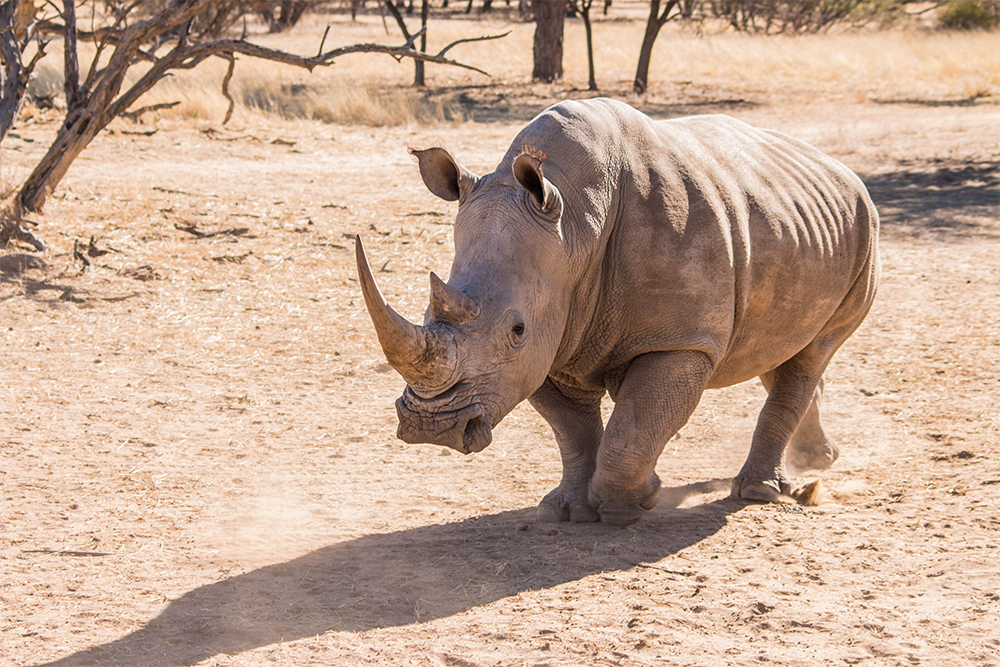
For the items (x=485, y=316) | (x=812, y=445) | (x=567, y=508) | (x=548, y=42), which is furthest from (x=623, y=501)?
(x=548, y=42)

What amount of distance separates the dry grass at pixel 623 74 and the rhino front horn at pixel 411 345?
1225 cm

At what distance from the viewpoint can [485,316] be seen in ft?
12.6

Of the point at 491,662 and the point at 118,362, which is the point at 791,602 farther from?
the point at 118,362

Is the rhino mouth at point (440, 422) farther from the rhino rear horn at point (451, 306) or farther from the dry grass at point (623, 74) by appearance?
the dry grass at point (623, 74)

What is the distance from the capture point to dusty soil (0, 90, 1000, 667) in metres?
3.78

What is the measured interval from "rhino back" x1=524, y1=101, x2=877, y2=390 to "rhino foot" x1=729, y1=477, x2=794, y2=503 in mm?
617

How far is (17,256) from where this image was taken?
28.8 ft

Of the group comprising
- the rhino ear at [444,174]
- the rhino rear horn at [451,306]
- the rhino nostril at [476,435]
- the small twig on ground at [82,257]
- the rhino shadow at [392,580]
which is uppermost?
the rhino ear at [444,174]

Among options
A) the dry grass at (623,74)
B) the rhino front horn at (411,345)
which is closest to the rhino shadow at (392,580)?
the rhino front horn at (411,345)

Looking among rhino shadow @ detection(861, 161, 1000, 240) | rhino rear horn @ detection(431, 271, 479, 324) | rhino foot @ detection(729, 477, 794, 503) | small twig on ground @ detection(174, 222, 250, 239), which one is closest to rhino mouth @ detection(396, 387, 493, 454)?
rhino rear horn @ detection(431, 271, 479, 324)

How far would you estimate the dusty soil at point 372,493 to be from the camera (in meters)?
3.78

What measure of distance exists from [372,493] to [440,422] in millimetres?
1775

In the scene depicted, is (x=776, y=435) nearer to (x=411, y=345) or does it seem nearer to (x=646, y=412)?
(x=646, y=412)

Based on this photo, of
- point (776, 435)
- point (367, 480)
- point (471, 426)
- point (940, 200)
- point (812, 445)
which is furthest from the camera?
point (940, 200)
